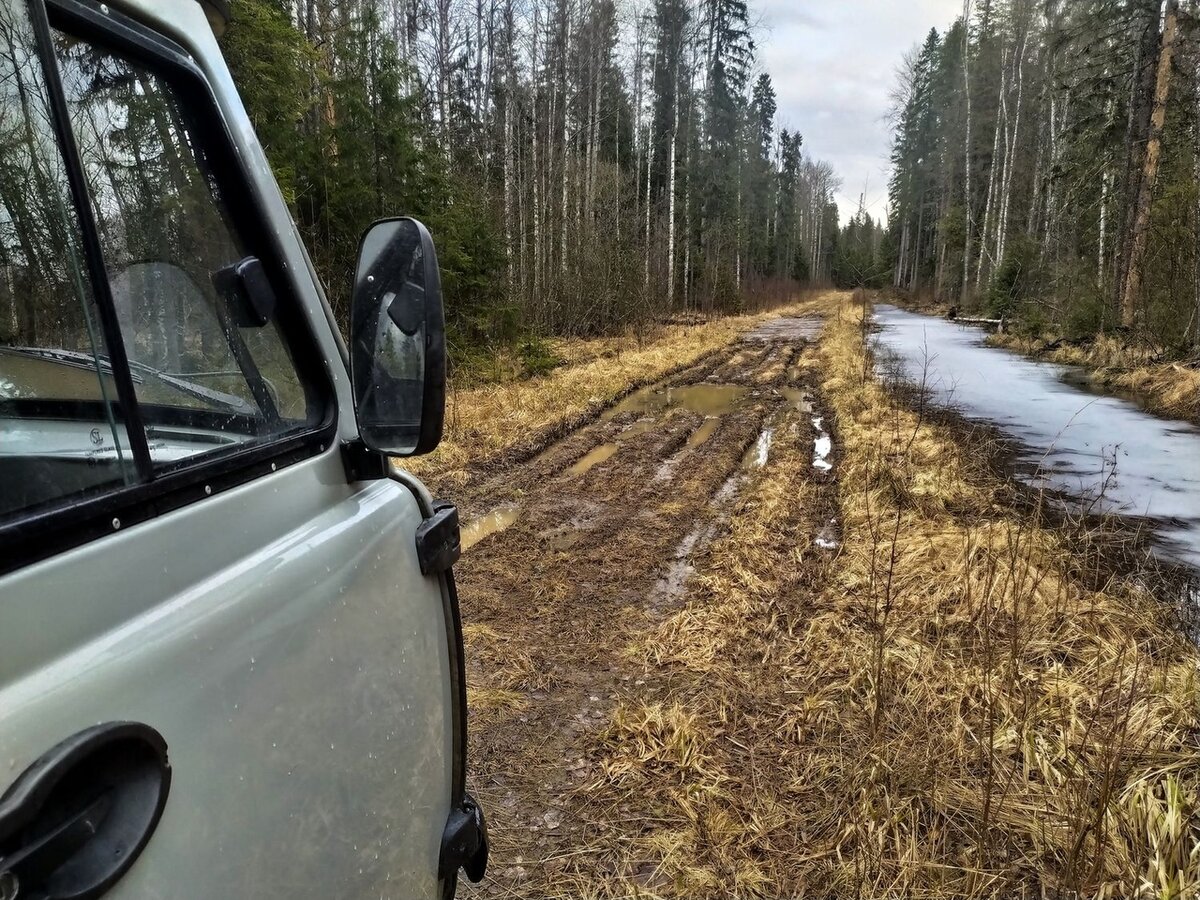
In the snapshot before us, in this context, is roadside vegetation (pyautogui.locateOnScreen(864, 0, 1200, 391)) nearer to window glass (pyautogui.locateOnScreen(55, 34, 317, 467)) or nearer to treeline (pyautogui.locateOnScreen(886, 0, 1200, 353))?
treeline (pyautogui.locateOnScreen(886, 0, 1200, 353))

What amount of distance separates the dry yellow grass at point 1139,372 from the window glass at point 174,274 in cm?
1249

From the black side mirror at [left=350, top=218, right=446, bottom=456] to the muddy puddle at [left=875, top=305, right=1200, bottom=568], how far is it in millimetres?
5029

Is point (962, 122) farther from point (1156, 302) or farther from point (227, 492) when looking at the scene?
point (227, 492)

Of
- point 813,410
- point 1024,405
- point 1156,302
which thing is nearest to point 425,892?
point 813,410

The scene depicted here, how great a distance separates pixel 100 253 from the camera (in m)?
0.98

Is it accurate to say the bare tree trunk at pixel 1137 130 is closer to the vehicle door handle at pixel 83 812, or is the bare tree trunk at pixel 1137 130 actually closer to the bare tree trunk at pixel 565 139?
the bare tree trunk at pixel 565 139

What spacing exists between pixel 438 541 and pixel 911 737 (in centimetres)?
259

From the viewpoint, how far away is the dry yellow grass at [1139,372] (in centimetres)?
1055

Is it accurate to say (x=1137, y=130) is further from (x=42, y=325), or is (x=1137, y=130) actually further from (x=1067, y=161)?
(x=42, y=325)

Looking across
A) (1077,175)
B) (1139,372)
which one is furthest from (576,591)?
(1077,175)

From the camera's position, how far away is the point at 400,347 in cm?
131

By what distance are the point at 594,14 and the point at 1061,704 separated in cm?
2388

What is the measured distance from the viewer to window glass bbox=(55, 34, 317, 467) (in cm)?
104

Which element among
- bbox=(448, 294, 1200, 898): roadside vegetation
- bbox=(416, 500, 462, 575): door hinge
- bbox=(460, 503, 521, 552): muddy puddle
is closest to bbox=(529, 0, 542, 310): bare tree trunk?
bbox=(460, 503, 521, 552): muddy puddle
